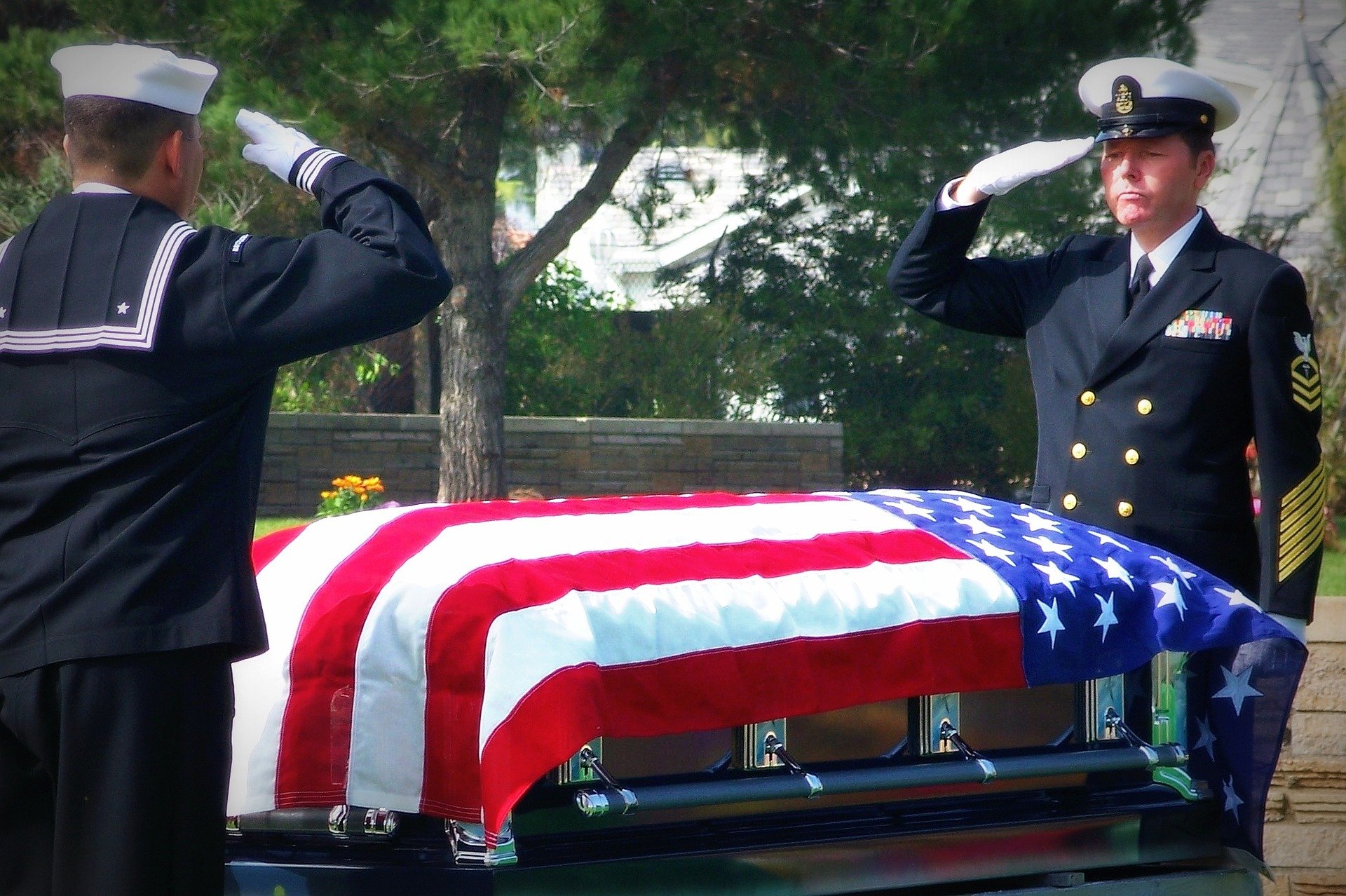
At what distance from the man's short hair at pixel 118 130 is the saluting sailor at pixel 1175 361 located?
5.67ft

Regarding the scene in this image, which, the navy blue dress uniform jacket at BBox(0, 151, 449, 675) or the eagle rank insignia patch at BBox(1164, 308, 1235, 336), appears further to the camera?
the eagle rank insignia patch at BBox(1164, 308, 1235, 336)

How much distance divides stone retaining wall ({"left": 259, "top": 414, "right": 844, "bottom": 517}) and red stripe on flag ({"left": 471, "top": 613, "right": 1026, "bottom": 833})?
8.85 metres

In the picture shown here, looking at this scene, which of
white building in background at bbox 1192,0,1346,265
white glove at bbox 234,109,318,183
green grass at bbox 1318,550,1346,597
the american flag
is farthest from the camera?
white building in background at bbox 1192,0,1346,265

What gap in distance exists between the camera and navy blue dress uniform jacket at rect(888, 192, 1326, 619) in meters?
3.04

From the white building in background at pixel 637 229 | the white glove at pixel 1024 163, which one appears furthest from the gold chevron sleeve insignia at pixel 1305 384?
the white building in background at pixel 637 229

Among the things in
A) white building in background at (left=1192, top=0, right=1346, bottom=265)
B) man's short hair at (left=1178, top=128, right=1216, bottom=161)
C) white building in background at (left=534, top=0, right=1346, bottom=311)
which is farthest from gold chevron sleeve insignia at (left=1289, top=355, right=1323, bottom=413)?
white building in background at (left=1192, top=0, right=1346, bottom=265)

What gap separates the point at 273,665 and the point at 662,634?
2.20ft

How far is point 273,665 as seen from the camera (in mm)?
2572

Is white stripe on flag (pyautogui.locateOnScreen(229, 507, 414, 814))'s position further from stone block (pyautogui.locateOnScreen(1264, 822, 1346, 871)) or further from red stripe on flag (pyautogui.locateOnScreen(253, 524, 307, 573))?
stone block (pyautogui.locateOnScreen(1264, 822, 1346, 871))

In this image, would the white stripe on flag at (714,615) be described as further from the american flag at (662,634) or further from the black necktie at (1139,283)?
the black necktie at (1139,283)

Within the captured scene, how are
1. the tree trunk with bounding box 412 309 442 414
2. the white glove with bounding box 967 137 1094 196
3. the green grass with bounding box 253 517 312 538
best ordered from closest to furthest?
1. the white glove with bounding box 967 137 1094 196
2. the green grass with bounding box 253 517 312 538
3. the tree trunk with bounding box 412 309 442 414

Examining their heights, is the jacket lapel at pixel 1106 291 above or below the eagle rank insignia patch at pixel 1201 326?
above

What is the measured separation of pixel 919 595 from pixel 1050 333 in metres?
0.98

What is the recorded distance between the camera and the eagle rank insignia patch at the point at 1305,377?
305 cm
